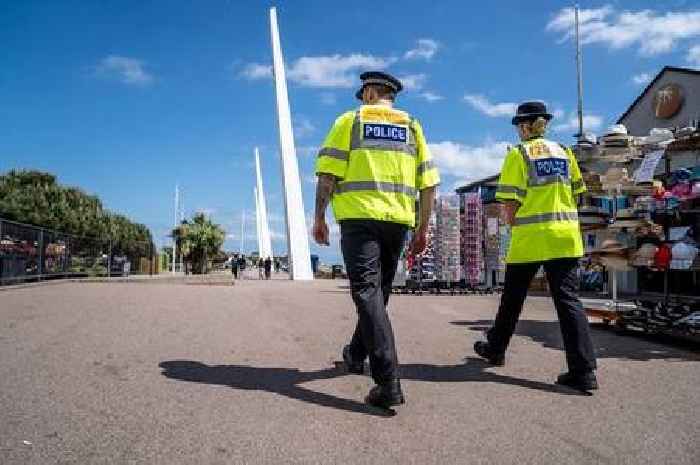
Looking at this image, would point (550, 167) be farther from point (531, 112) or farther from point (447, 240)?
point (447, 240)

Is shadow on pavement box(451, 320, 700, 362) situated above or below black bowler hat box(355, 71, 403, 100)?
below

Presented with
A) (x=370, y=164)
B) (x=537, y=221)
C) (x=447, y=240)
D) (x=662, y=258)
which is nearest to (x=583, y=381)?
(x=537, y=221)

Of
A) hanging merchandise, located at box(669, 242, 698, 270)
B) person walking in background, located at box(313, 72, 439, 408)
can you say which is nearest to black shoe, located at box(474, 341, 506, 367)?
person walking in background, located at box(313, 72, 439, 408)

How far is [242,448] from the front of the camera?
2562 mm

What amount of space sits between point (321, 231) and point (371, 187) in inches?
18.2

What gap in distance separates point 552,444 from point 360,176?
1.86 meters

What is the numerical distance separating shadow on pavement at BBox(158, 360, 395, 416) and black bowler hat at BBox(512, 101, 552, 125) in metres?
2.47

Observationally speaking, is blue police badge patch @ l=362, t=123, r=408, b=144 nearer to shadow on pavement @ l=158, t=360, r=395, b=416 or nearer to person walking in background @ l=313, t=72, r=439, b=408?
person walking in background @ l=313, t=72, r=439, b=408

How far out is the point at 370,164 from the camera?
3.67m

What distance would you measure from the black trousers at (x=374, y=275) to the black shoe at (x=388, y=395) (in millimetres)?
33

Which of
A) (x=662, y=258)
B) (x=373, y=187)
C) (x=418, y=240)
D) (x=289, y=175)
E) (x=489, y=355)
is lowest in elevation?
(x=489, y=355)

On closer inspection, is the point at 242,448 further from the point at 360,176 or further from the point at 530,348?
the point at 530,348

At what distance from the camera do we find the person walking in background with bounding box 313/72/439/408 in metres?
3.52

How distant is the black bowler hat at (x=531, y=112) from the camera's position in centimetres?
469
